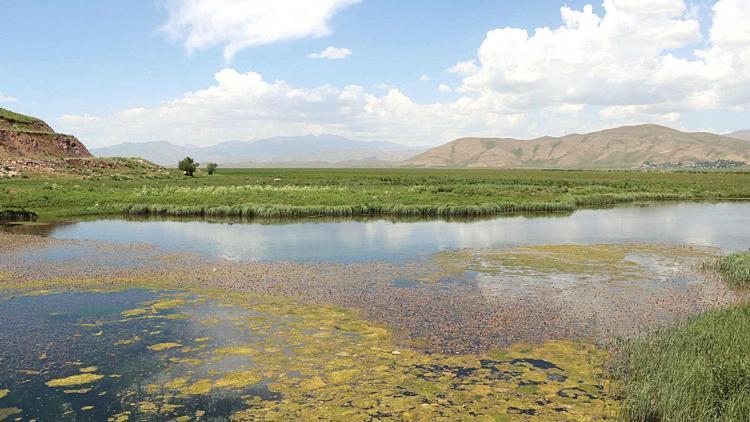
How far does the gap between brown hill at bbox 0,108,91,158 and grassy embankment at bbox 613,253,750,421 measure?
9738 cm

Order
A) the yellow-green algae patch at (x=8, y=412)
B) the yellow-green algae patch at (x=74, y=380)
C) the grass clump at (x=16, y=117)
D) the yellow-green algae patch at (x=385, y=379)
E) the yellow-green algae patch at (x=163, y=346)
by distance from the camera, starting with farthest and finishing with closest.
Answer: the grass clump at (x=16, y=117), the yellow-green algae patch at (x=163, y=346), the yellow-green algae patch at (x=74, y=380), the yellow-green algae patch at (x=385, y=379), the yellow-green algae patch at (x=8, y=412)

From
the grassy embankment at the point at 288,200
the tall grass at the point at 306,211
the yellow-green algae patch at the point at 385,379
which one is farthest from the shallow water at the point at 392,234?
the yellow-green algae patch at the point at 385,379

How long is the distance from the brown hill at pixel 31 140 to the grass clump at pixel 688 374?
97.4 metres

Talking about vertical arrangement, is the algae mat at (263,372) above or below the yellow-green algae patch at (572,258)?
below

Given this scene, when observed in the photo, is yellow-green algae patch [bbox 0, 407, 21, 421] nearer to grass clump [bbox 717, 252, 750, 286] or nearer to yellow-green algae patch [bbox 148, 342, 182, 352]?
yellow-green algae patch [bbox 148, 342, 182, 352]

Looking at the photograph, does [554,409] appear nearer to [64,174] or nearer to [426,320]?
[426,320]

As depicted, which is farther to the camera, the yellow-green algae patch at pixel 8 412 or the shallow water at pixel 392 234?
the shallow water at pixel 392 234

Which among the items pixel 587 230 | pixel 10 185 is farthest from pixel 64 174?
pixel 587 230

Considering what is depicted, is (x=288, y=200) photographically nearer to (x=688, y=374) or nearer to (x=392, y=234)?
(x=392, y=234)

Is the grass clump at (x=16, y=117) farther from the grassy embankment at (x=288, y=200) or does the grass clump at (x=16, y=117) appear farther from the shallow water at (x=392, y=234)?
the shallow water at (x=392, y=234)

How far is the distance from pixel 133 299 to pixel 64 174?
2922 inches

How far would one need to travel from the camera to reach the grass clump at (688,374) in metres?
10.5

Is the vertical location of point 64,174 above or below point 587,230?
above

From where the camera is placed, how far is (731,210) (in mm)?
59875
